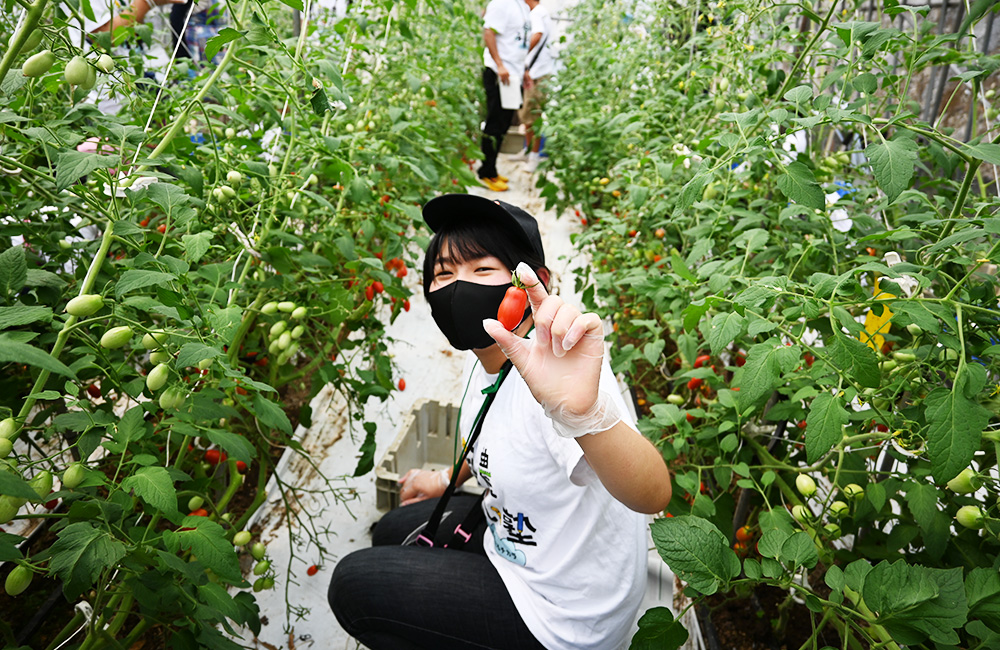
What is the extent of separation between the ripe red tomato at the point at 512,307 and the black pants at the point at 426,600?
2.15 ft

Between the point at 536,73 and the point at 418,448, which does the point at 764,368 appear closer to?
the point at 418,448

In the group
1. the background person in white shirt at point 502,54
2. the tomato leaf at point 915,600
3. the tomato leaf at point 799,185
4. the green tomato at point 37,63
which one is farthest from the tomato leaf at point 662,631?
the background person in white shirt at point 502,54

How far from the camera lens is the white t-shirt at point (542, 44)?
480 centimetres

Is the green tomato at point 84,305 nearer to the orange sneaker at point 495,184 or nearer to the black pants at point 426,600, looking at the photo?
the black pants at point 426,600

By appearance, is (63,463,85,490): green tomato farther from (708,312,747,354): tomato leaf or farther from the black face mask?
(708,312,747,354): tomato leaf

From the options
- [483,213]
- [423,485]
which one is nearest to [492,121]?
[423,485]

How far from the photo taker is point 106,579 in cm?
85

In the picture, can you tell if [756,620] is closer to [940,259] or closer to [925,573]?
[925,573]

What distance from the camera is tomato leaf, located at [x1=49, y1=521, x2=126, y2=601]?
27.0 inches

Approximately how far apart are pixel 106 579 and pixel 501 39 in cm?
442

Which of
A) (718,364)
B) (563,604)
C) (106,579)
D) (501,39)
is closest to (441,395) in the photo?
(718,364)

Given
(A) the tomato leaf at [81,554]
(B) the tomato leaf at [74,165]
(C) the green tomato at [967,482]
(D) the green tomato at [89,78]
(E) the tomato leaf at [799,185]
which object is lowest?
(C) the green tomato at [967,482]

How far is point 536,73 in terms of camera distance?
5.20m

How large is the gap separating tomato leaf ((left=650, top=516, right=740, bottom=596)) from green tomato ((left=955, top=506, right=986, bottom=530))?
0.34 m
